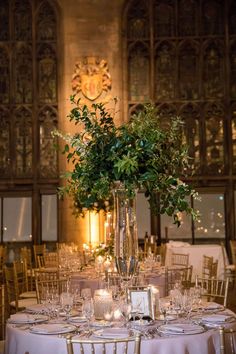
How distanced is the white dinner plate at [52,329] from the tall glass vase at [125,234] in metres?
0.58

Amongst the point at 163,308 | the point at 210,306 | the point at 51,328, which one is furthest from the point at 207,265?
the point at 51,328

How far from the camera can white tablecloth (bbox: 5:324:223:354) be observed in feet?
13.8

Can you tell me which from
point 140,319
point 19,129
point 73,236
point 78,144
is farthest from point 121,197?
point 19,129

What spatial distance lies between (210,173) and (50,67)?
→ 16.3 feet

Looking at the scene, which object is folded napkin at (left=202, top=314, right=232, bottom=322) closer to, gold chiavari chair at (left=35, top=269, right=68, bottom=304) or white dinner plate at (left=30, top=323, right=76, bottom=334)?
white dinner plate at (left=30, top=323, right=76, bottom=334)

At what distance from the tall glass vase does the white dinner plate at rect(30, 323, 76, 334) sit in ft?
1.90

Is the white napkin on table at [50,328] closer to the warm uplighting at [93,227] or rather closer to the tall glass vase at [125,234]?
the tall glass vase at [125,234]

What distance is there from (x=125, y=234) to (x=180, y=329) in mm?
858

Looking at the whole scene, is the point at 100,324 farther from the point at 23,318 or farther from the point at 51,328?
the point at 23,318

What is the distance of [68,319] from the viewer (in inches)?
194

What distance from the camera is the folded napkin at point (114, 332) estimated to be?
Answer: 4.29 metres

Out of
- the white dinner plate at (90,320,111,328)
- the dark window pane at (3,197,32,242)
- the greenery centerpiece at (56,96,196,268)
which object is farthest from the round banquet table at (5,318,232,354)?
the dark window pane at (3,197,32,242)

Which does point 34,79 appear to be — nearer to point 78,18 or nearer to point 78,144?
point 78,18

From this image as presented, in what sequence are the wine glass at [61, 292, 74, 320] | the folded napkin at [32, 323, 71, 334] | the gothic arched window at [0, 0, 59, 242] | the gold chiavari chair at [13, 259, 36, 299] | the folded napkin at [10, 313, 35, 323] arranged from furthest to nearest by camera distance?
the gothic arched window at [0, 0, 59, 242] < the gold chiavari chair at [13, 259, 36, 299] < the wine glass at [61, 292, 74, 320] < the folded napkin at [10, 313, 35, 323] < the folded napkin at [32, 323, 71, 334]
